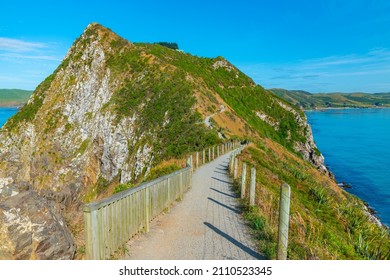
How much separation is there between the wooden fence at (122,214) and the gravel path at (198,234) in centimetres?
36

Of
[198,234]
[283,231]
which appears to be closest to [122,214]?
[198,234]


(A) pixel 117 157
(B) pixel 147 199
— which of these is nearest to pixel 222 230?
(B) pixel 147 199

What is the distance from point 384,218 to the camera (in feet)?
114

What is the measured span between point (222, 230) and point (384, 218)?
3330 centimetres

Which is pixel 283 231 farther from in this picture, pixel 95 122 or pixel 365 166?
pixel 365 166

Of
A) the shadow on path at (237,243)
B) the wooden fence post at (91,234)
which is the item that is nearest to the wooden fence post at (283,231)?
the shadow on path at (237,243)

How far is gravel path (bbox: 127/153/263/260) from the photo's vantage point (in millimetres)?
6926

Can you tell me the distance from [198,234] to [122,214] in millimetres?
2354

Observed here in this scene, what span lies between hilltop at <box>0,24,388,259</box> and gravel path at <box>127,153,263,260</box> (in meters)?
3.34

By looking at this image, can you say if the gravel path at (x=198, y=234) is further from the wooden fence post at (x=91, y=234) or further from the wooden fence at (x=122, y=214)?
the wooden fence post at (x=91, y=234)

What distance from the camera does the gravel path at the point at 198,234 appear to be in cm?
693

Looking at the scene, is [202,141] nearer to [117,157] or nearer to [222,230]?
[117,157]

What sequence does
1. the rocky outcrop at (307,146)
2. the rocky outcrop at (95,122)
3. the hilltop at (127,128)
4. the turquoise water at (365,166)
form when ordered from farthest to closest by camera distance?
the rocky outcrop at (307,146) < the turquoise water at (365,166) < the rocky outcrop at (95,122) < the hilltop at (127,128)

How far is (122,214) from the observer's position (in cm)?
684
